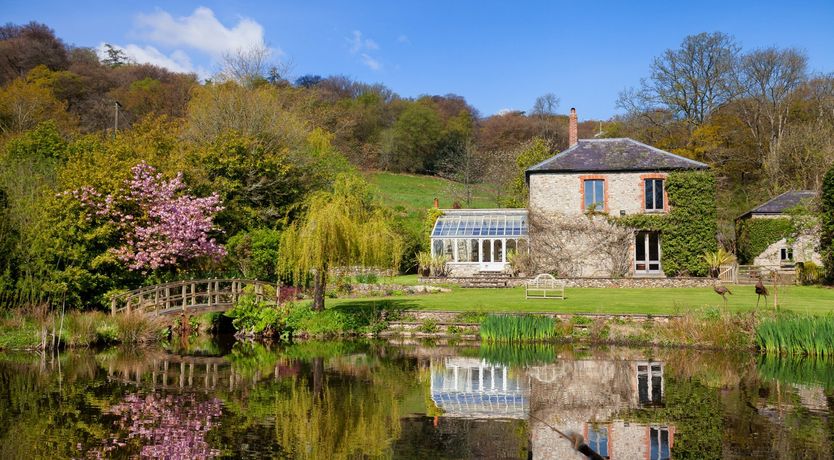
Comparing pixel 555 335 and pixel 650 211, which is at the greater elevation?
pixel 650 211

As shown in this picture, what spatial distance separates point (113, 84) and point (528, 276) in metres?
40.5

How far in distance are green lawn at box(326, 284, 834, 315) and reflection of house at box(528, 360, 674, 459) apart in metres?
4.44

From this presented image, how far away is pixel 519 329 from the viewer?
712 inches

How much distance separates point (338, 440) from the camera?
9672 millimetres

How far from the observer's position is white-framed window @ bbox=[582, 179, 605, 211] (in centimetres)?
3052

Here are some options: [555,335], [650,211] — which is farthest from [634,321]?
[650,211]

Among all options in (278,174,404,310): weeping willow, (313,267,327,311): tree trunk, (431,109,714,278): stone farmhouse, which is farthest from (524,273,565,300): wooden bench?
(313,267,327,311): tree trunk

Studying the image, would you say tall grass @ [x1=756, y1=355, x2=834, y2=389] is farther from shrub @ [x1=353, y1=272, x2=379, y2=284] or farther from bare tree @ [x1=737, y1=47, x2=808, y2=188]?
bare tree @ [x1=737, y1=47, x2=808, y2=188]

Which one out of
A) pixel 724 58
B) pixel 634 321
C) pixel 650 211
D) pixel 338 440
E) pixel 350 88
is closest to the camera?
pixel 338 440

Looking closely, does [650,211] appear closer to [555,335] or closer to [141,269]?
[555,335]

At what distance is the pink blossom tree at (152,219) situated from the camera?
20828 mm

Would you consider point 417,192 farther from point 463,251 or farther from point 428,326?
point 428,326

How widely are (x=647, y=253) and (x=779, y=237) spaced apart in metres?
7.82

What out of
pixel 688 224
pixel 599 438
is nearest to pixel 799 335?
pixel 599 438
